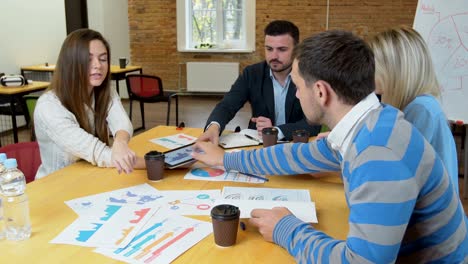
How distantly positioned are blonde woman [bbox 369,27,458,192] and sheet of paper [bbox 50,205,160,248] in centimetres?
96

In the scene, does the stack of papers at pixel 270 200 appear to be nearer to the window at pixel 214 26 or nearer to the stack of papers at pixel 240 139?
the stack of papers at pixel 240 139

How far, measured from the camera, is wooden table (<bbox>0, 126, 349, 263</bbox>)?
1.13 meters

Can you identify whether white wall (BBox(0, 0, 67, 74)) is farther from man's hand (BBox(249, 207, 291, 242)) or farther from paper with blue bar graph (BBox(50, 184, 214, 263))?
man's hand (BBox(249, 207, 291, 242))

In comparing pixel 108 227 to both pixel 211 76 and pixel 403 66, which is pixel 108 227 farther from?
pixel 211 76

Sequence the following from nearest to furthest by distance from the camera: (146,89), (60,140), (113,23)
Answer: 1. (60,140)
2. (146,89)
3. (113,23)

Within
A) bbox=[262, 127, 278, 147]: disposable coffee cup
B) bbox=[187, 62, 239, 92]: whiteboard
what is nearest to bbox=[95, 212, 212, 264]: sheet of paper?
bbox=[262, 127, 278, 147]: disposable coffee cup

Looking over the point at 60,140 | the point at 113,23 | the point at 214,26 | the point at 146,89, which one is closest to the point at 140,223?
the point at 60,140

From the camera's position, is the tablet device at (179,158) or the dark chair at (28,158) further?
the dark chair at (28,158)

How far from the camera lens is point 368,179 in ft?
3.14

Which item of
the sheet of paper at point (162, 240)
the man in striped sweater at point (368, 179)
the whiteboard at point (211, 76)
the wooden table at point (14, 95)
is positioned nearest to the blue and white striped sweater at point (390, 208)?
the man in striped sweater at point (368, 179)

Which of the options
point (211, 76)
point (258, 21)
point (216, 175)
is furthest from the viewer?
point (211, 76)

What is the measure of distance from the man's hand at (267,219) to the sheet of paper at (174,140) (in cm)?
96

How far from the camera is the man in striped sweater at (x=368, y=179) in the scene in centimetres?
95

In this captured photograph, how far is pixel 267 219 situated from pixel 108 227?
0.46 meters
